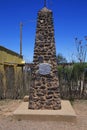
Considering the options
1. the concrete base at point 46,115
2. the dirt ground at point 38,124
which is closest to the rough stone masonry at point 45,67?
the concrete base at point 46,115

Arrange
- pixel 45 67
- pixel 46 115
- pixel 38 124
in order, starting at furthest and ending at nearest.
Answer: pixel 45 67
pixel 46 115
pixel 38 124

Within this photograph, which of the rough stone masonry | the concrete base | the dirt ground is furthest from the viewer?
the rough stone masonry

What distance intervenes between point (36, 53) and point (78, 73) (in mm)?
6579

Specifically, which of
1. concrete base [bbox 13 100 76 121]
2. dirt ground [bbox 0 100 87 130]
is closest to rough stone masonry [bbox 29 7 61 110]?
concrete base [bbox 13 100 76 121]

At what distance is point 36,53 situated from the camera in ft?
43.4

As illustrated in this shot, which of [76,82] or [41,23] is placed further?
[76,82]

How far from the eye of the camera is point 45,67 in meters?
13.1

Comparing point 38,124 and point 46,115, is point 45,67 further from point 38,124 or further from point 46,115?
point 38,124

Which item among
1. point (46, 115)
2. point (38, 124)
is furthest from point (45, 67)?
point (38, 124)

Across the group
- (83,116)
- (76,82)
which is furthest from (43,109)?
(76,82)

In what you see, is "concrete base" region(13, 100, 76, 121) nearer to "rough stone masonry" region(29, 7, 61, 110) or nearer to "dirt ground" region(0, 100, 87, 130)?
"dirt ground" region(0, 100, 87, 130)

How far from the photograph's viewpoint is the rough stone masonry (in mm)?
13180

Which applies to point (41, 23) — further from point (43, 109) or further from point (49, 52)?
point (43, 109)

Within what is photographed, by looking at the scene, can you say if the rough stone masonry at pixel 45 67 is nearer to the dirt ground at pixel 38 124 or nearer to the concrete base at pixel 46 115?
the concrete base at pixel 46 115
